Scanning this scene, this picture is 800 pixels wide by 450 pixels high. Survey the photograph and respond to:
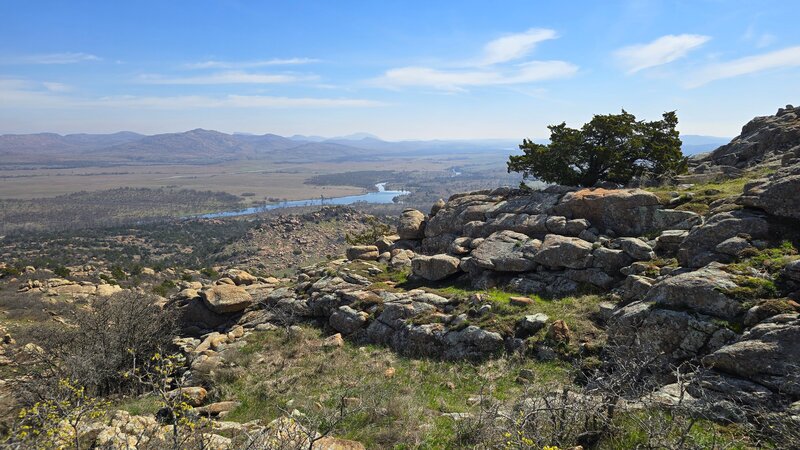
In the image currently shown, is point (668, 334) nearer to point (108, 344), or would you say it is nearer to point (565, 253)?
point (565, 253)

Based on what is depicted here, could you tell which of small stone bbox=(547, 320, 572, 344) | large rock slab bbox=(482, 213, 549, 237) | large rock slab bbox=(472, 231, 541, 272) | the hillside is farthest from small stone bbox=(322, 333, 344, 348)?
large rock slab bbox=(482, 213, 549, 237)

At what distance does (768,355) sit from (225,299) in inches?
795

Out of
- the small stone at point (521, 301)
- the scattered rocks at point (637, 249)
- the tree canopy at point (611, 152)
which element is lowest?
the small stone at point (521, 301)

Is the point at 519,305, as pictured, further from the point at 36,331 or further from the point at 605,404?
the point at 36,331

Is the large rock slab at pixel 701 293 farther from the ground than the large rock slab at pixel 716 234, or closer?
closer

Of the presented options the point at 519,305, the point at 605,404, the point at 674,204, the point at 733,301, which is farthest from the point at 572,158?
the point at 605,404

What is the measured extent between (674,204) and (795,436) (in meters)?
12.9

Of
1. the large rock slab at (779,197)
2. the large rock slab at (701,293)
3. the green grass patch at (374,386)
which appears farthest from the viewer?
the large rock slab at (779,197)

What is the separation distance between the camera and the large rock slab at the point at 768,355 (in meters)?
8.40

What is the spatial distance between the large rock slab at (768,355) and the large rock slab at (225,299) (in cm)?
1864

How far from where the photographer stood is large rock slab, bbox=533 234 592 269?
52.5ft

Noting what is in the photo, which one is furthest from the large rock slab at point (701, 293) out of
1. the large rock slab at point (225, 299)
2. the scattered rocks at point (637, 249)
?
the large rock slab at point (225, 299)

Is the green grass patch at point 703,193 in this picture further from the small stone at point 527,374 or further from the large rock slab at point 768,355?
the small stone at point 527,374

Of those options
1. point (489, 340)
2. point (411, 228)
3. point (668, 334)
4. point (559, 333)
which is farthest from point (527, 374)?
point (411, 228)
